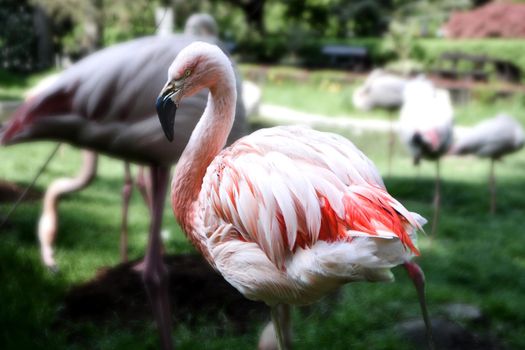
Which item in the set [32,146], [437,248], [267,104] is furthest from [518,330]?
[267,104]

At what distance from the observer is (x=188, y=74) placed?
6.48 feet

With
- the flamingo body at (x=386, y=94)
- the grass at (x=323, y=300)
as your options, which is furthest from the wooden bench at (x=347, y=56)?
the grass at (x=323, y=300)

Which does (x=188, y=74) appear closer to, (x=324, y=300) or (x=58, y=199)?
(x=324, y=300)

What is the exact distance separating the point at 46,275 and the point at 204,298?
869mm

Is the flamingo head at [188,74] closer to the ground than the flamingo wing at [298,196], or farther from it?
farther from it

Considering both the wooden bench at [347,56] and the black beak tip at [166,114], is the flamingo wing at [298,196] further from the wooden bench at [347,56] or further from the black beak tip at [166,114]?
the wooden bench at [347,56]

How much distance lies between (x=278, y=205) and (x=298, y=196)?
0.22 ft

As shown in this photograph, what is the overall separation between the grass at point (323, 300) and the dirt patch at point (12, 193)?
13 cm

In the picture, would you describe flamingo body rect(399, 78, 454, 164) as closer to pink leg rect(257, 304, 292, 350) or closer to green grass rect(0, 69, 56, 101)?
pink leg rect(257, 304, 292, 350)

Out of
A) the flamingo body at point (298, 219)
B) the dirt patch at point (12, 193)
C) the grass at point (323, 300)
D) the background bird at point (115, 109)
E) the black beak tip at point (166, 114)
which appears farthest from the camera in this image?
the dirt patch at point (12, 193)

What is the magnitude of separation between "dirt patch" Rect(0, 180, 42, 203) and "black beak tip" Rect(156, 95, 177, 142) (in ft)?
11.1

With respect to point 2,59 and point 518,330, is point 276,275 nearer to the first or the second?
point 518,330

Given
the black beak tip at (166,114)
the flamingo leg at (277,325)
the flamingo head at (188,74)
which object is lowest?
the flamingo leg at (277,325)

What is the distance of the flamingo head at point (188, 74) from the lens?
1918mm
